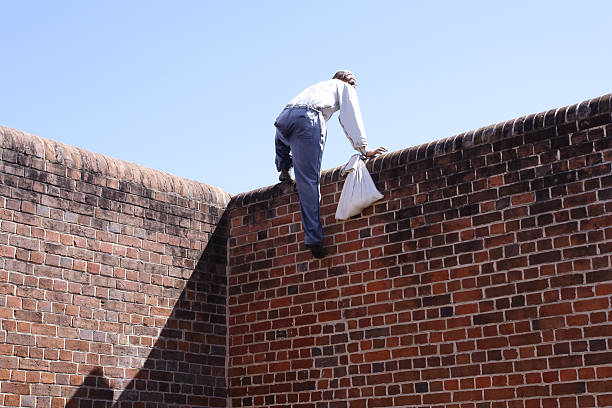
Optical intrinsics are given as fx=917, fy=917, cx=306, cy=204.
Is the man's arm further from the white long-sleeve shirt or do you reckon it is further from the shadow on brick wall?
the shadow on brick wall

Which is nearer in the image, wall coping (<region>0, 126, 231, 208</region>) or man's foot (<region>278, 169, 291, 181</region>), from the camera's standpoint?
wall coping (<region>0, 126, 231, 208</region>)

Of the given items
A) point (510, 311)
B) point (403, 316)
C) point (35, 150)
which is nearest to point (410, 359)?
point (403, 316)

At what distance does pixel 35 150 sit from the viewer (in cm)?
729

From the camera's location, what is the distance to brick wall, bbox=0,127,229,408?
22.8ft

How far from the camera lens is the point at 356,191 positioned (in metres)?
7.60

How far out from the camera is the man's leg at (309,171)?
25.5 ft

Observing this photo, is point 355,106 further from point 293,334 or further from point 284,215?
point 293,334

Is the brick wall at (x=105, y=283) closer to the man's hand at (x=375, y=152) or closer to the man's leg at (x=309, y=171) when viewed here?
the man's leg at (x=309, y=171)

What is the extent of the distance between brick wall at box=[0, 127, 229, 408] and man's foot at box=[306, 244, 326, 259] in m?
1.14

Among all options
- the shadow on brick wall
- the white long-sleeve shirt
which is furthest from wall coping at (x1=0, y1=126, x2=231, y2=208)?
the shadow on brick wall

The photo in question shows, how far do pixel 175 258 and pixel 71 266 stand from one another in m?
1.10

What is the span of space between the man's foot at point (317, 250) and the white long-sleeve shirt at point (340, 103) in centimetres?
88

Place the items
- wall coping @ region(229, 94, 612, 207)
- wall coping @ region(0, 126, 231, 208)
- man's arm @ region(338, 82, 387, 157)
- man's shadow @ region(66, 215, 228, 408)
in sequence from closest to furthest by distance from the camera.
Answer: wall coping @ region(229, 94, 612, 207) < wall coping @ region(0, 126, 231, 208) < man's shadow @ region(66, 215, 228, 408) < man's arm @ region(338, 82, 387, 157)

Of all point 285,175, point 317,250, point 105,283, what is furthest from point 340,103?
point 105,283
